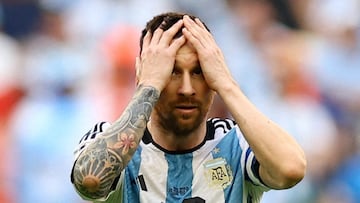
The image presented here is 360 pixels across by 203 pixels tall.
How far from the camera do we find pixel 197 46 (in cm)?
333

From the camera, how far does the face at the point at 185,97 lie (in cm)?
323

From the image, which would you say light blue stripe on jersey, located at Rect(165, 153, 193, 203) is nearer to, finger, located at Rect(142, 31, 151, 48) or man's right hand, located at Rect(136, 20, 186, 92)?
man's right hand, located at Rect(136, 20, 186, 92)

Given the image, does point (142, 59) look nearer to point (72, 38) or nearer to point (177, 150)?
point (177, 150)

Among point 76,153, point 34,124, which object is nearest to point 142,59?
point 76,153

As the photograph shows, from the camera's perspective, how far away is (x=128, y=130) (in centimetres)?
324

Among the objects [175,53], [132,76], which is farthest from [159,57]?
[132,76]

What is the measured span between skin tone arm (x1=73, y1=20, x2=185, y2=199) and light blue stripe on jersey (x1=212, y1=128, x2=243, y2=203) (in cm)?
35

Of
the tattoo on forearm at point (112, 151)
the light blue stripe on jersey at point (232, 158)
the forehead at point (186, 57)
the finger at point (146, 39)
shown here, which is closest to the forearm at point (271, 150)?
the light blue stripe on jersey at point (232, 158)

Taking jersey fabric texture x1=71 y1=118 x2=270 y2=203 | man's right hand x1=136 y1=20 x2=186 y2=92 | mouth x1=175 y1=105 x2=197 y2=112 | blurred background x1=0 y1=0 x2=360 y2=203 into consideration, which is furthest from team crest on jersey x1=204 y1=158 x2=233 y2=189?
blurred background x1=0 y1=0 x2=360 y2=203

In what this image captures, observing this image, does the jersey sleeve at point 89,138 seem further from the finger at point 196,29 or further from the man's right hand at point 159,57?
the finger at point 196,29

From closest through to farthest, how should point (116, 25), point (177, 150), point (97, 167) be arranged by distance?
point (97, 167)
point (177, 150)
point (116, 25)

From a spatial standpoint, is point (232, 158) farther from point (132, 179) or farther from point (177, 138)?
point (132, 179)

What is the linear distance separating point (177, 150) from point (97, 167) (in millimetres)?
386

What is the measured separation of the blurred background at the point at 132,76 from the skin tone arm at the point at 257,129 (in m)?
3.16
